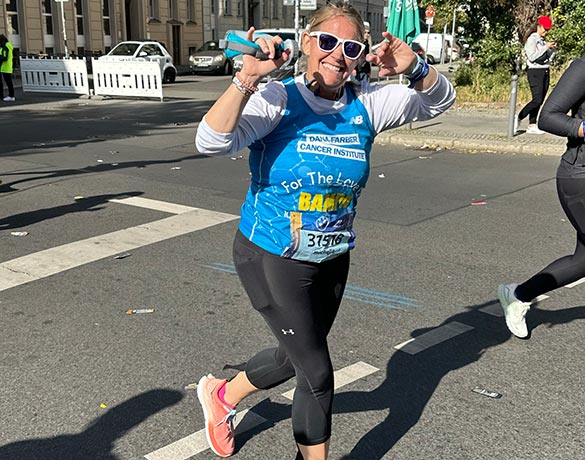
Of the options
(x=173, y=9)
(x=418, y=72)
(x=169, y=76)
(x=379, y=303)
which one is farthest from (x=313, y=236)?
(x=173, y=9)

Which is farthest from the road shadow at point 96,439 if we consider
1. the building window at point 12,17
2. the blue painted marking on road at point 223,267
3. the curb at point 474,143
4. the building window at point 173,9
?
Result: the building window at point 173,9

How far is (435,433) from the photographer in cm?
342

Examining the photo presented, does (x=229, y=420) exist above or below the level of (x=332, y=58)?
below

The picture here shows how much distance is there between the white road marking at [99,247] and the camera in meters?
5.90

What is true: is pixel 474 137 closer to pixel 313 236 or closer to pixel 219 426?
pixel 219 426

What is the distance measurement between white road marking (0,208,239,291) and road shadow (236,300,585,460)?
296 centimetres

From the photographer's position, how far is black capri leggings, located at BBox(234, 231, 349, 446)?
8.82 ft

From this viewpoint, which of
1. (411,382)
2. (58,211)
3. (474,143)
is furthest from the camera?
(474,143)

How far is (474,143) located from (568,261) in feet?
28.3

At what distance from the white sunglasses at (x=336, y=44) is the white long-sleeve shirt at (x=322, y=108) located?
0.18 meters

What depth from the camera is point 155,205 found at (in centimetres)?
830

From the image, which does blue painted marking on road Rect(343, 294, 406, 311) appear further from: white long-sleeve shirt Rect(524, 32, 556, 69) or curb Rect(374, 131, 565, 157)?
white long-sleeve shirt Rect(524, 32, 556, 69)

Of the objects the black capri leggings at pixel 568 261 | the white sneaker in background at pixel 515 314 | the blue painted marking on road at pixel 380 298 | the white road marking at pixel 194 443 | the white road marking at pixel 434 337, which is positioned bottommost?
the blue painted marking on road at pixel 380 298

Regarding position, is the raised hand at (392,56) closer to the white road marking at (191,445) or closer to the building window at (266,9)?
the white road marking at (191,445)
